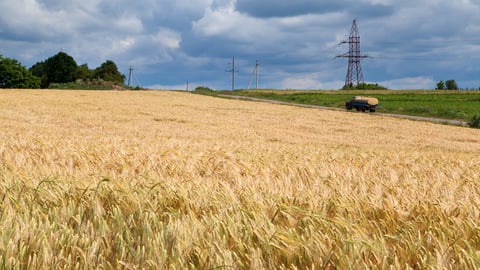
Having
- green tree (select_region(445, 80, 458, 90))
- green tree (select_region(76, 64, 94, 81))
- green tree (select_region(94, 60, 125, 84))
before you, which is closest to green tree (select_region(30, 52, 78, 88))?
green tree (select_region(76, 64, 94, 81))

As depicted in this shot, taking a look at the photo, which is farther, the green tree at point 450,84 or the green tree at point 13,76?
the green tree at point 450,84

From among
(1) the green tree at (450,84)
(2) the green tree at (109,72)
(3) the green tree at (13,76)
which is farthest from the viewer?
(1) the green tree at (450,84)

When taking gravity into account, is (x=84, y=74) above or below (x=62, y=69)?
below

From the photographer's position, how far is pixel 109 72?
117 metres

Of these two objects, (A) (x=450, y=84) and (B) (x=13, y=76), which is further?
(A) (x=450, y=84)

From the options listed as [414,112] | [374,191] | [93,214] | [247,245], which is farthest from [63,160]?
[414,112]

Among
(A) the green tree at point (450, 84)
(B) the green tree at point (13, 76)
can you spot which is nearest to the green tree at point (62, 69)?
(B) the green tree at point (13, 76)

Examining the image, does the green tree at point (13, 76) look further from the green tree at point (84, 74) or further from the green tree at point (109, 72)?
the green tree at point (109, 72)

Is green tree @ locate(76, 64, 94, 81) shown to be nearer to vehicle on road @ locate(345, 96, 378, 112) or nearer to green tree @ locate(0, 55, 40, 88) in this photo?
green tree @ locate(0, 55, 40, 88)

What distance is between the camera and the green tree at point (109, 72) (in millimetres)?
116056

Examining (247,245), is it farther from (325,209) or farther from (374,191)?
(374,191)

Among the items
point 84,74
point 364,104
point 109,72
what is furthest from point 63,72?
point 364,104

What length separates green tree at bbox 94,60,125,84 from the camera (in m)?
116

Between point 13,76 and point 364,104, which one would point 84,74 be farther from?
point 364,104
